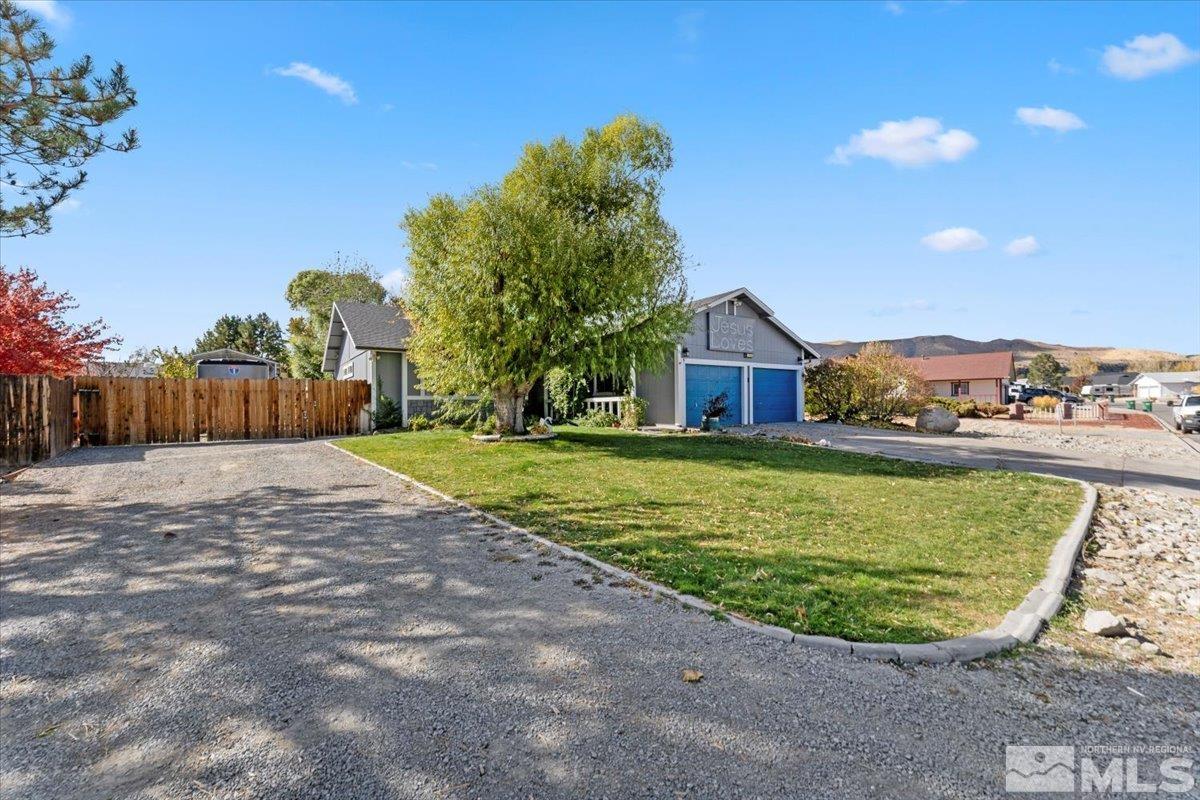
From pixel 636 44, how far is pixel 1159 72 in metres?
9.68

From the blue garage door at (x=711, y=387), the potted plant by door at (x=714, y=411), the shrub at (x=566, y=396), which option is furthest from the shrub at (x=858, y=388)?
the shrub at (x=566, y=396)

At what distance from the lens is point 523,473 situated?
9.33m

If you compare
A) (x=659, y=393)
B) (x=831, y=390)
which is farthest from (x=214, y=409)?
(x=831, y=390)

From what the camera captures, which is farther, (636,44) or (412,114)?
(412,114)

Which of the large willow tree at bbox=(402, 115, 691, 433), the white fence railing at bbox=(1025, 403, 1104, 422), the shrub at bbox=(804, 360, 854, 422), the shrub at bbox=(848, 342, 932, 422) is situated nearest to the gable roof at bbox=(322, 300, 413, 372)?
the large willow tree at bbox=(402, 115, 691, 433)

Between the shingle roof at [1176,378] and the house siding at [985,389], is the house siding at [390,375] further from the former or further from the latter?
the shingle roof at [1176,378]

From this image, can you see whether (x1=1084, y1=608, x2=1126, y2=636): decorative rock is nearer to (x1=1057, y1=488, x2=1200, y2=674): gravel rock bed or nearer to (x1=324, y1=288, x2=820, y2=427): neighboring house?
(x1=1057, y1=488, x2=1200, y2=674): gravel rock bed

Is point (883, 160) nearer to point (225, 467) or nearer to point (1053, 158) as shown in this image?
point (1053, 158)

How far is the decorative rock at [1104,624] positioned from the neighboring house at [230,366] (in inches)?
1320

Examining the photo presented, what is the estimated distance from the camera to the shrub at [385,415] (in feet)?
58.9

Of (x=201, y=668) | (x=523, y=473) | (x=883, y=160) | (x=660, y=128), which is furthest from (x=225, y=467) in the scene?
(x=883, y=160)

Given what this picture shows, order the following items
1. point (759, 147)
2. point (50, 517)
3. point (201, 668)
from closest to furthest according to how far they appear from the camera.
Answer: point (201, 668) < point (50, 517) < point (759, 147)

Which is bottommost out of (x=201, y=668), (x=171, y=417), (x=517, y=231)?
(x=201, y=668)

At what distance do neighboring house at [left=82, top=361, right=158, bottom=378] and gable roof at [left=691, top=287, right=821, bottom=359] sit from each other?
71.0 feet
